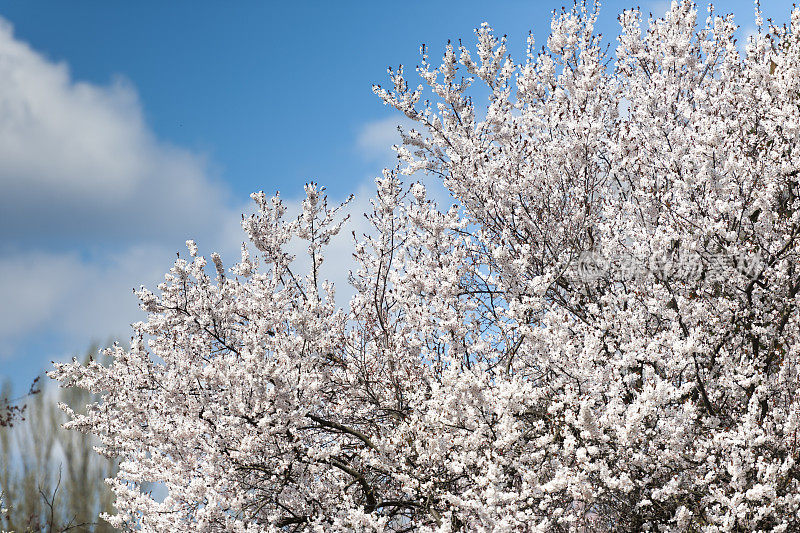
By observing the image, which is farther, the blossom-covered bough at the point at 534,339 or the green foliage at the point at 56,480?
the green foliage at the point at 56,480

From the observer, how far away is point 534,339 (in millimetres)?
5730

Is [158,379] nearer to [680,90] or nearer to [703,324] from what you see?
[703,324]

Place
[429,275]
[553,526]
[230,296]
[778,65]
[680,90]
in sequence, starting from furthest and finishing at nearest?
[680,90] < [230,296] < [429,275] < [778,65] < [553,526]

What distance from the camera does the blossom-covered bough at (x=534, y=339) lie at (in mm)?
5164

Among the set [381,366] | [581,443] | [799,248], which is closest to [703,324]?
[799,248]

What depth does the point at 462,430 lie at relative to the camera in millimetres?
5605

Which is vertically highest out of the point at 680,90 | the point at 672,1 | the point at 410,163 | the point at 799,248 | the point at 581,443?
the point at 672,1

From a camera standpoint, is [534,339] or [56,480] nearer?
[534,339]

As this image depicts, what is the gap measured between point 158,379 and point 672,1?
7.67 m

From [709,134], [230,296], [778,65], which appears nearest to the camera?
[709,134]

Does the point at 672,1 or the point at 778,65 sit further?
the point at 672,1

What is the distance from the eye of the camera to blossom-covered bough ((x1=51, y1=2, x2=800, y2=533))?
5164 mm

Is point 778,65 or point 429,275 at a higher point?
point 778,65

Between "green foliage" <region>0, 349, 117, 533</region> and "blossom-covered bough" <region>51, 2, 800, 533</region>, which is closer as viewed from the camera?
"blossom-covered bough" <region>51, 2, 800, 533</region>
